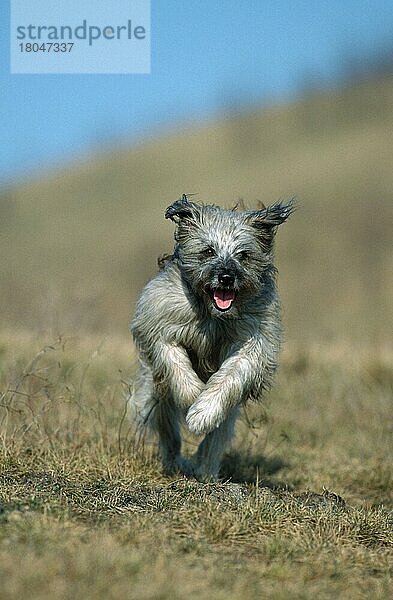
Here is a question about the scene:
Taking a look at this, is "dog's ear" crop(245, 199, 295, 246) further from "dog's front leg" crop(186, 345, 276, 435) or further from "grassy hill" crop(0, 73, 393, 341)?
"grassy hill" crop(0, 73, 393, 341)

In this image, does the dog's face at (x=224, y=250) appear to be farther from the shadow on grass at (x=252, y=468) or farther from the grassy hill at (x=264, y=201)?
the grassy hill at (x=264, y=201)

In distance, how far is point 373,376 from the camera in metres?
11.3

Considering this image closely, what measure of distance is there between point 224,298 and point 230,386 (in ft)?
1.85

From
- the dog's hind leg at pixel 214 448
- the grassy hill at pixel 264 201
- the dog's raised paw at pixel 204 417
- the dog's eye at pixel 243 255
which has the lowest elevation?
the dog's hind leg at pixel 214 448

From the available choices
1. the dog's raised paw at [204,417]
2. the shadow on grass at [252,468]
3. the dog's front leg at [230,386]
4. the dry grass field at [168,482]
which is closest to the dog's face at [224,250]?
the dog's front leg at [230,386]

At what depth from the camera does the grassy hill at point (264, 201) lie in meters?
33.7

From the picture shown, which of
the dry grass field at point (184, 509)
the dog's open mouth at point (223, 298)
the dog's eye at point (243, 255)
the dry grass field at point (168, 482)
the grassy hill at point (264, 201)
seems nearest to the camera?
the dry grass field at point (184, 509)

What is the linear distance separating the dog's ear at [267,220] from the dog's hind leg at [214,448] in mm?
1244

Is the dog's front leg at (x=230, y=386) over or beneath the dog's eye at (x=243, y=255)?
beneath

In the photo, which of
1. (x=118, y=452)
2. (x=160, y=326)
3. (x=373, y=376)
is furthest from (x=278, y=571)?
(x=373, y=376)

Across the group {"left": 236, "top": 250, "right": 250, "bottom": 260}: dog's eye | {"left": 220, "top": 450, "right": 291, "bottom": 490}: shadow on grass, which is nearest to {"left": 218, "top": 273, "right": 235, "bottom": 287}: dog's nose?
{"left": 236, "top": 250, "right": 250, "bottom": 260}: dog's eye

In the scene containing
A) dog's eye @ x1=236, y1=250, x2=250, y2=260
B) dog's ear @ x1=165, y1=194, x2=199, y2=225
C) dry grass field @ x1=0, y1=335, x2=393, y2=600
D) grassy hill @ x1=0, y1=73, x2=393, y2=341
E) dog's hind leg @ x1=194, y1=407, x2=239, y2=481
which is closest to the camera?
dry grass field @ x1=0, y1=335, x2=393, y2=600

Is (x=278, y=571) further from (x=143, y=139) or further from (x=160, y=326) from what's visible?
(x=143, y=139)

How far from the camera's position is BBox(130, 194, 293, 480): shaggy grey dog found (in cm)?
596
